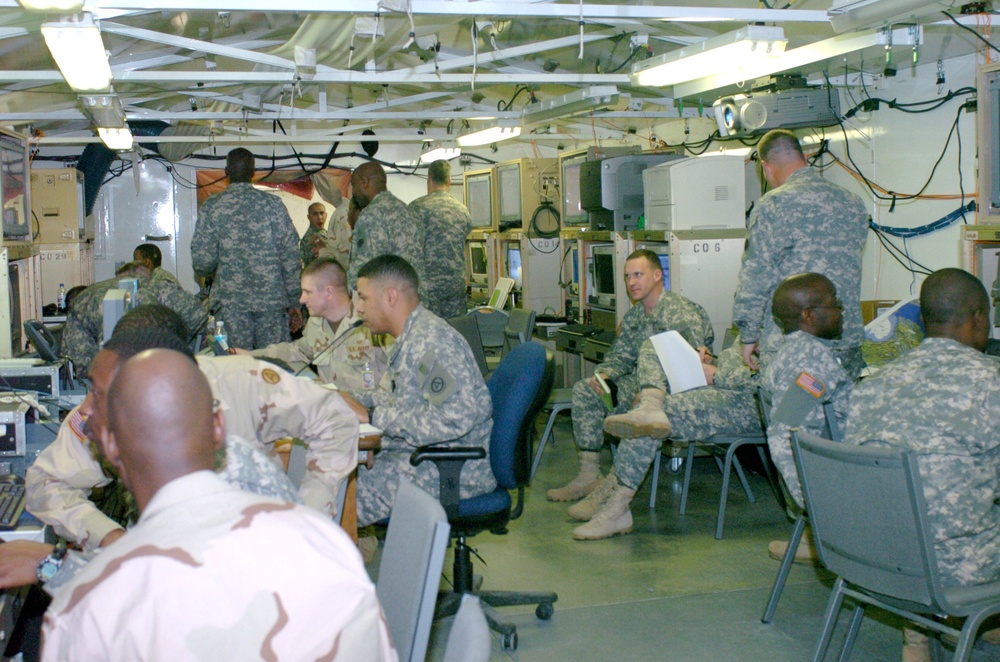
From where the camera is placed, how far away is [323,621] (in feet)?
3.69

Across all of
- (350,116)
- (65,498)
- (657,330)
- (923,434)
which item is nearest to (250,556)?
(65,498)

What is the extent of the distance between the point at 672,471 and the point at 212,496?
470 centimetres

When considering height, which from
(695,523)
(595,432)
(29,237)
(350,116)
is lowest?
(695,523)

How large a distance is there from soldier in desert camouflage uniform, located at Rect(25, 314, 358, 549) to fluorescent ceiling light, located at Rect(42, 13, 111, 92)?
1.63 meters

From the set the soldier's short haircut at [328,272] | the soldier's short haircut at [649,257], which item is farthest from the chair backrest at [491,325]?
the soldier's short haircut at [328,272]

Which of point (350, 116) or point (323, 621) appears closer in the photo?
point (323, 621)

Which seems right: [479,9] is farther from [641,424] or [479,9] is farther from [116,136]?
[116,136]

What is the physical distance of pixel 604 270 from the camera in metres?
6.74

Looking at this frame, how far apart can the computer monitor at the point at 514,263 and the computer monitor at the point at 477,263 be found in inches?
22.9

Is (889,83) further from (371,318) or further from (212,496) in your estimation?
(212,496)

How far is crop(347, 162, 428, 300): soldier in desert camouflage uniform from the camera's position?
19.0ft

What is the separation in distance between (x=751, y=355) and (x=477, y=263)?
5.31m

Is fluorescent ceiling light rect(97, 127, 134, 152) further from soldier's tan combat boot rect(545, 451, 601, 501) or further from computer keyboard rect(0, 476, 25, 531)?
computer keyboard rect(0, 476, 25, 531)

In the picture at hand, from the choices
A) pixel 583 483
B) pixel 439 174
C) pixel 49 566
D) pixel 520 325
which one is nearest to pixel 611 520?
pixel 583 483
